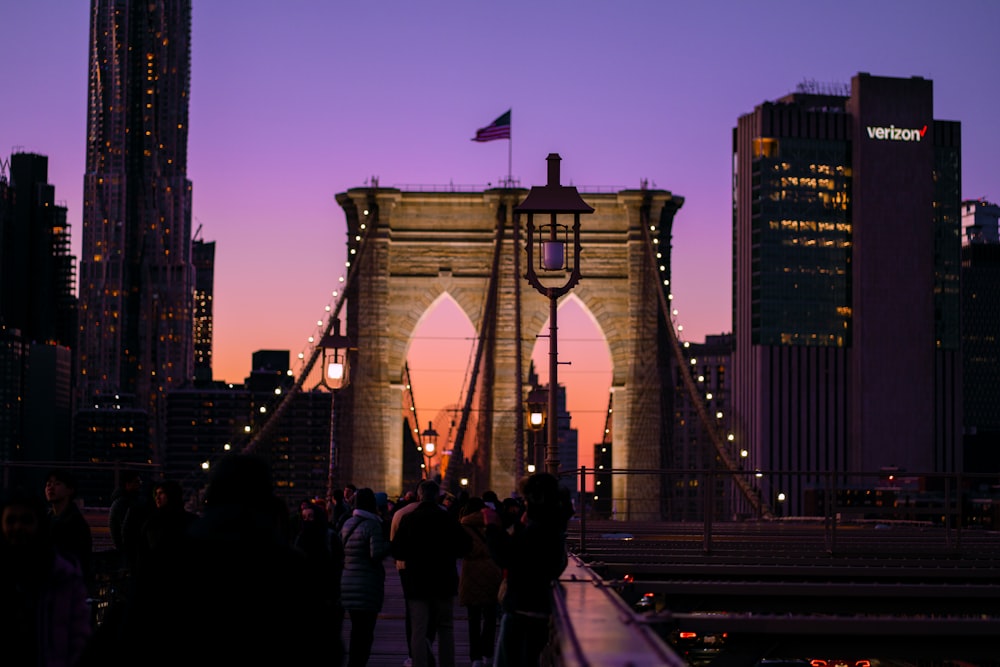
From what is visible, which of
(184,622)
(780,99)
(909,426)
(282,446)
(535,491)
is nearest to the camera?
(184,622)

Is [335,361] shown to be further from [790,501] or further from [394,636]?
[790,501]

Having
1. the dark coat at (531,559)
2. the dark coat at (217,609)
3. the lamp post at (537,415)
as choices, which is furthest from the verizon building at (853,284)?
the dark coat at (217,609)

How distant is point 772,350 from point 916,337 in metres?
12.2

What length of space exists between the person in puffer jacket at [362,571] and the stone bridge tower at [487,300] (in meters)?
52.7

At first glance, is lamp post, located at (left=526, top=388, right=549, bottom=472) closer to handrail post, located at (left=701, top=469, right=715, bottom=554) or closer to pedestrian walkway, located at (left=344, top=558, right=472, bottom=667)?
pedestrian walkway, located at (left=344, top=558, right=472, bottom=667)

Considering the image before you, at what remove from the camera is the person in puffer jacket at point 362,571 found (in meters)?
12.9

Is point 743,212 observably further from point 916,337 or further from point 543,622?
point 543,622

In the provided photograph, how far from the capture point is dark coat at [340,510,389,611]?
42.2ft

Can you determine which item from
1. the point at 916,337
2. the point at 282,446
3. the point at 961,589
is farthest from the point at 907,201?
the point at 961,589

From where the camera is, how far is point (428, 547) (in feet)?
42.0

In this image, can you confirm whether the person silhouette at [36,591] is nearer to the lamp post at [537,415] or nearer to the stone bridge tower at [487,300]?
the lamp post at [537,415]

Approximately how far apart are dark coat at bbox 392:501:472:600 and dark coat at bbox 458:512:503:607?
5.15 feet

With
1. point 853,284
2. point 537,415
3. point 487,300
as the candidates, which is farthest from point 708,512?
point 853,284

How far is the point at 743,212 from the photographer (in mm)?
153625
